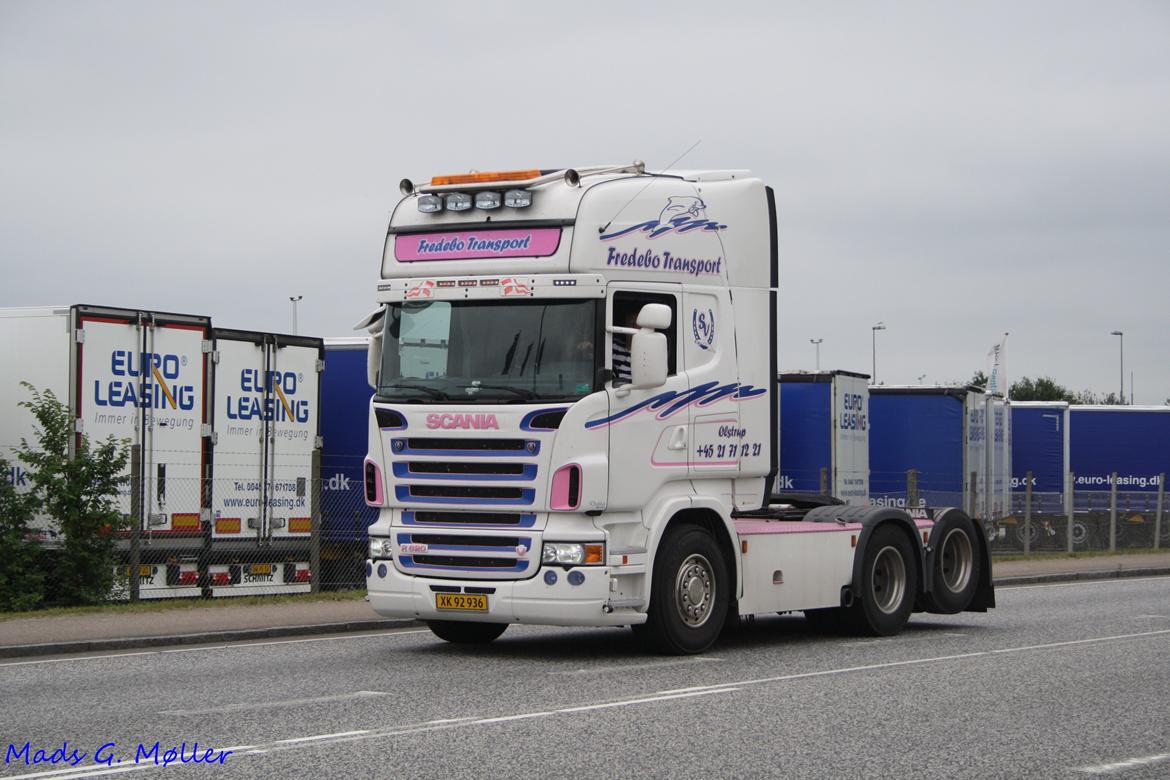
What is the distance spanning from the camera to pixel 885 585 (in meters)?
15.5

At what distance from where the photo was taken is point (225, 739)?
8.80 m

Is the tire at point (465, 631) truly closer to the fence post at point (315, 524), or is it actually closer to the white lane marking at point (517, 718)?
the white lane marking at point (517, 718)

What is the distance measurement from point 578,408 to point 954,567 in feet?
19.1

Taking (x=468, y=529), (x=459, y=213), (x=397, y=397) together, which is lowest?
(x=468, y=529)

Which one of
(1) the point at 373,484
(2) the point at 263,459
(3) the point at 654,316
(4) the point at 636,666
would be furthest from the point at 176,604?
(3) the point at 654,316

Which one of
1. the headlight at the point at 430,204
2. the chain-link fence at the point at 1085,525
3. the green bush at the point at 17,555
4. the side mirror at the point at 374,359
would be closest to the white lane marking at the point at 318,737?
the side mirror at the point at 374,359

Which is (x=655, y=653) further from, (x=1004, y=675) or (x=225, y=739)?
(x=225, y=739)

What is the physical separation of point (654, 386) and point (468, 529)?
75.2 inches

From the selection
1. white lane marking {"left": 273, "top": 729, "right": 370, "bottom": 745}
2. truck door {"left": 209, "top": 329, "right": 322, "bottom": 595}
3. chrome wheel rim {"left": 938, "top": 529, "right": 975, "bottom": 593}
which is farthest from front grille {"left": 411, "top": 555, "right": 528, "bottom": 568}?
truck door {"left": 209, "top": 329, "right": 322, "bottom": 595}

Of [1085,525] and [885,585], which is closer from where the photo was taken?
[885,585]

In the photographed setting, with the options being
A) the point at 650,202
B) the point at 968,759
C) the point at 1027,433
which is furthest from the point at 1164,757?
the point at 1027,433

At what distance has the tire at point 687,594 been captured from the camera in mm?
12836

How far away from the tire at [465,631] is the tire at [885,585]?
11.5ft

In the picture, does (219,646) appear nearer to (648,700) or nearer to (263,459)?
(648,700)
